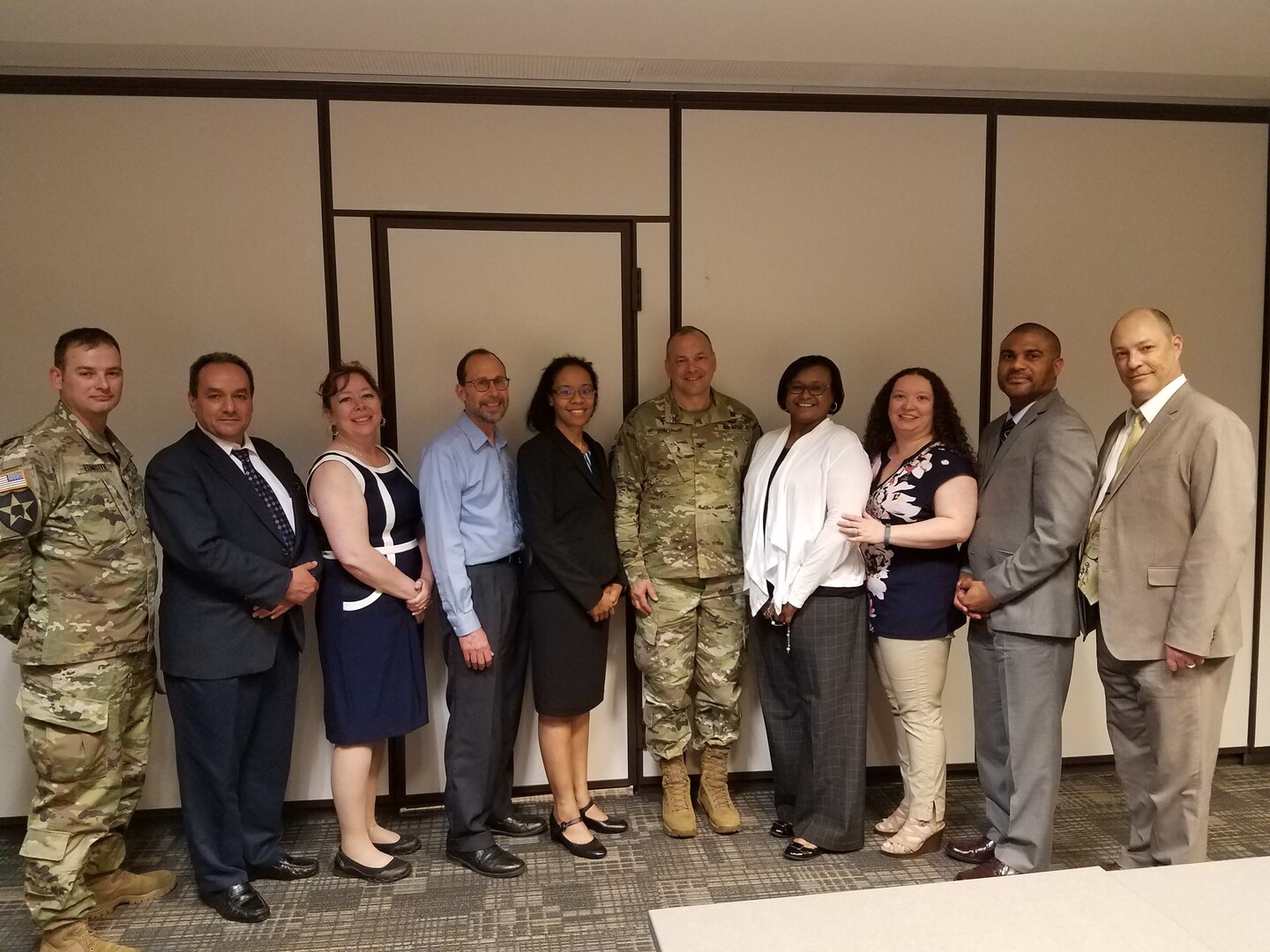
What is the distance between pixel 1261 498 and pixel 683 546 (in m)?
2.70

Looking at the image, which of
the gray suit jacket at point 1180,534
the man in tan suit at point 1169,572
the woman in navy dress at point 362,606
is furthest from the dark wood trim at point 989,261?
the woman in navy dress at point 362,606

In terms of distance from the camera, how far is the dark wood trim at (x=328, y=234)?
10.0 ft

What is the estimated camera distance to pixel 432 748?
325 cm

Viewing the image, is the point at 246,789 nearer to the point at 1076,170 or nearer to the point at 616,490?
the point at 616,490

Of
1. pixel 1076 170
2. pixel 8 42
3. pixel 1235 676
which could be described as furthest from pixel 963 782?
pixel 8 42

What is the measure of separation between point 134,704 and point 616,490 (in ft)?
5.68

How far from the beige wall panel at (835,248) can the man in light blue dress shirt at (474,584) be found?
3.28ft

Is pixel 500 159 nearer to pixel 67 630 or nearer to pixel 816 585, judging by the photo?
pixel 816 585

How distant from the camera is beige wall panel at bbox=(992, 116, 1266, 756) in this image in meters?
3.38

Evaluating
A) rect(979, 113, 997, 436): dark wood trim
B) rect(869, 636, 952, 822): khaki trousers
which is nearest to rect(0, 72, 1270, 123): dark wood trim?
rect(979, 113, 997, 436): dark wood trim

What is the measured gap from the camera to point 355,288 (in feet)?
10.2

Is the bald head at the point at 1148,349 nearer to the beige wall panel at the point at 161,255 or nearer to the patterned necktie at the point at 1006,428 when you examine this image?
the patterned necktie at the point at 1006,428

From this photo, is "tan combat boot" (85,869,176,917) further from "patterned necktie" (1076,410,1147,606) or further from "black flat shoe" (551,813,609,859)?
"patterned necktie" (1076,410,1147,606)

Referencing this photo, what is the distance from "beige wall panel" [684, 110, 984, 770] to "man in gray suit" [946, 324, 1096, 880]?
2.26 ft
